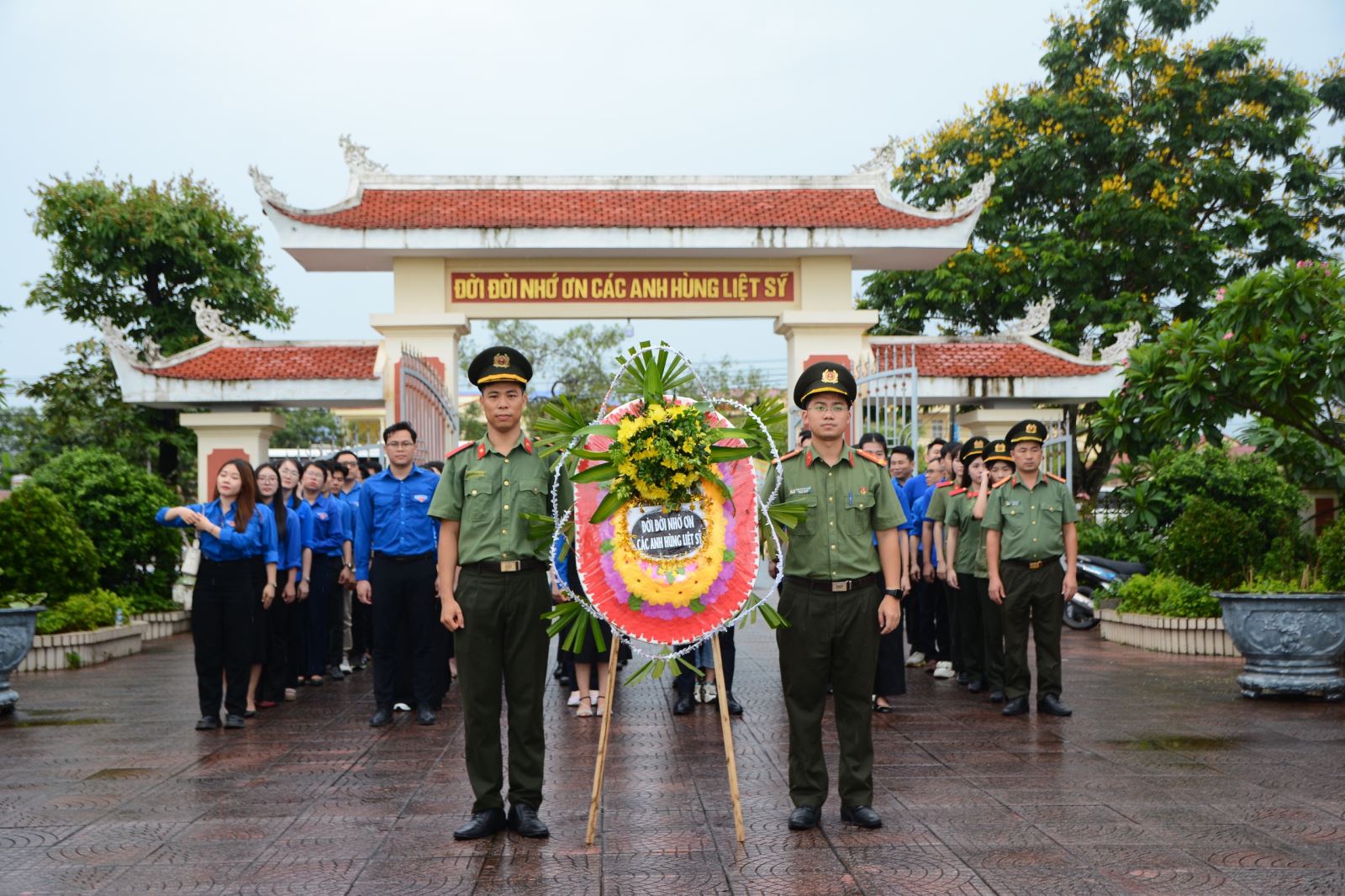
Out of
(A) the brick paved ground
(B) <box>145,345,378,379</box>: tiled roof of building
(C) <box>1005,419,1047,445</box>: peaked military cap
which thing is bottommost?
(A) the brick paved ground

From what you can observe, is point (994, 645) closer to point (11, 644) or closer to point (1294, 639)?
point (1294, 639)

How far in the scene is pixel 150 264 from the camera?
2064 centimetres

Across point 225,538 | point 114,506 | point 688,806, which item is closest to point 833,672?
point 688,806

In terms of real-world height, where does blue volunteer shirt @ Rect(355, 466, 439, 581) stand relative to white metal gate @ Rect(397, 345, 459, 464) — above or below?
below

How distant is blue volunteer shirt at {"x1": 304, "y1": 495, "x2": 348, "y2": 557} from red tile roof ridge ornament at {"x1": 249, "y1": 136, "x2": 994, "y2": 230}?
8335mm

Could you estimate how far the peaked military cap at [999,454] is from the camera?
8.75 m

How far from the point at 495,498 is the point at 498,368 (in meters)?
0.52

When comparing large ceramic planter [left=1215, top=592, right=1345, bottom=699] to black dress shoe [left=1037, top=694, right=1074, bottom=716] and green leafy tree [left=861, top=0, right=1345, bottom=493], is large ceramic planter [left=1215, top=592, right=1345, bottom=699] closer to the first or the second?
black dress shoe [left=1037, top=694, right=1074, bottom=716]

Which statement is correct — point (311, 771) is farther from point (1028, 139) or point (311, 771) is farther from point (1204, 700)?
point (1028, 139)

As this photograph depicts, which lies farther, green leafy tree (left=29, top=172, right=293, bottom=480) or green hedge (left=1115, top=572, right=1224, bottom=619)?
green leafy tree (left=29, top=172, right=293, bottom=480)

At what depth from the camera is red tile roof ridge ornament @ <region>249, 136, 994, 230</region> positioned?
1786cm

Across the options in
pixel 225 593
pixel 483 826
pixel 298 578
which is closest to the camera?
pixel 483 826

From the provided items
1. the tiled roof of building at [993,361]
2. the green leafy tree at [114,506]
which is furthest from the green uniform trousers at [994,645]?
the tiled roof of building at [993,361]

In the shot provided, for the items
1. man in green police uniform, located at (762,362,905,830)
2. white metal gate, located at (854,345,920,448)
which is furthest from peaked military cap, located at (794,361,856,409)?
white metal gate, located at (854,345,920,448)
